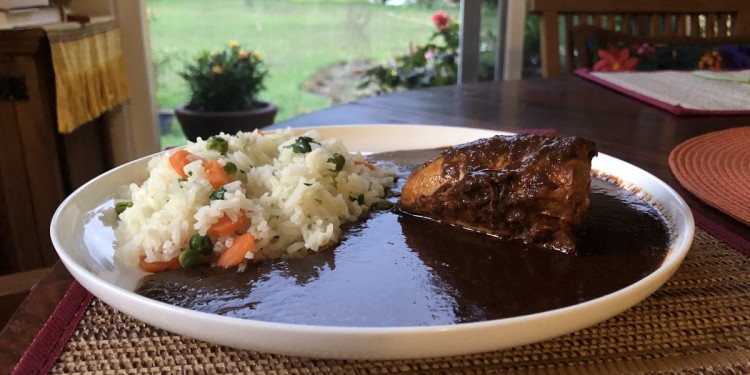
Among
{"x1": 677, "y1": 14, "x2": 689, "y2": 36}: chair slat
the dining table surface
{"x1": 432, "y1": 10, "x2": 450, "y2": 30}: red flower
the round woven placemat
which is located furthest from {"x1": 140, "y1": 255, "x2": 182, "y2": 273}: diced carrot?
{"x1": 432, "y1": 10, "x2": 450, "y2": 30}: red flower

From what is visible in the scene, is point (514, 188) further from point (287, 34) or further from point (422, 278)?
point (287, 34)

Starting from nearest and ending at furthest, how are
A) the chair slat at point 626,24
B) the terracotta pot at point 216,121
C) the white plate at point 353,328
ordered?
the white plate at point 353,328, the chair slat at point 626,24, the terracotta pot at point 216,121

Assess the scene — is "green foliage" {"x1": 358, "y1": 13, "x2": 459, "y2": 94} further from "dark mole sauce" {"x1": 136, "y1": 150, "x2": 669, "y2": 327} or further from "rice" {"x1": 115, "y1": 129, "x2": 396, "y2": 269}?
"dark mole sauce" {"x1": 136, "y1": 150, "x2": 669, "y2": 327}

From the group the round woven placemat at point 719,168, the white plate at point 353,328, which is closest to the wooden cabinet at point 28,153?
the white plate at point 353,328

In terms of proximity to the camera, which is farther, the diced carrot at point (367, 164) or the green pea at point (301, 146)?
the diced carrot at point (367, 164)

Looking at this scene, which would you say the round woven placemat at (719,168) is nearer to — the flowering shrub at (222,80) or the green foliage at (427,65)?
the green foliage at (427,65)

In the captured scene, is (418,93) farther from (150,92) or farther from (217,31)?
(217,31)

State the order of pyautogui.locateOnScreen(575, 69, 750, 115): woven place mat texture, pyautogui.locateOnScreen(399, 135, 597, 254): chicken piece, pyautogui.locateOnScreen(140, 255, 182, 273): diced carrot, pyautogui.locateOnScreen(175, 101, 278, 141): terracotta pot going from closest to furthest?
pyautogui.locateOnScreen(140, 255, 182, 273): diced carrot
pyautogui.locateOnScreen(399, 135, 597, 254): chicken piece
pyautogui.locateOnScreen(575, 69, 750, 115): woven place mat texture
pyautogui.locateOnScreen(175, 101, 278, 141): terracotta pot

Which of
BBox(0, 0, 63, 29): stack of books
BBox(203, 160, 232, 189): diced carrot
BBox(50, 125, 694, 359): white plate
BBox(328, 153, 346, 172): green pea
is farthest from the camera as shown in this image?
BBox(0, 0, 63, 29): stack of books

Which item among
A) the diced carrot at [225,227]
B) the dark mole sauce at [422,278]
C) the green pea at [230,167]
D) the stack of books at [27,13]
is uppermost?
the stack of books at [27,13]
